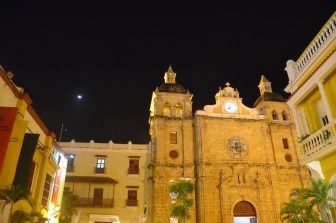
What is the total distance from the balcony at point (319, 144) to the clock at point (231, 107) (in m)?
23.7

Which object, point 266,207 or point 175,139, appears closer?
point 266,207

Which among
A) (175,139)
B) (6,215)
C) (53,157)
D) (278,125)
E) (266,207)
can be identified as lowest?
(6,215)

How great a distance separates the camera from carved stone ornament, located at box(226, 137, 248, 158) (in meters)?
34.0

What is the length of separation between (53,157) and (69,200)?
8283mm

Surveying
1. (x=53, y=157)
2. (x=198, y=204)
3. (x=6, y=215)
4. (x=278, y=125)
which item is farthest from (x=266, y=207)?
(x=6, y=215)

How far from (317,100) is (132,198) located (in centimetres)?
2470

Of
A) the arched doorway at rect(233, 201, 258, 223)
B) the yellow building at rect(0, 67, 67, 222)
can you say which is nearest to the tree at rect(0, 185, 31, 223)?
the yellow building at rect(0, 67, 67, 222)

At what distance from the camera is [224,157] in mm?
33625

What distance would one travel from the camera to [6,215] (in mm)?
14453

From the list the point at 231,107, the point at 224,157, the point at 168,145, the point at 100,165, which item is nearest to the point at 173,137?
the point at 168,145

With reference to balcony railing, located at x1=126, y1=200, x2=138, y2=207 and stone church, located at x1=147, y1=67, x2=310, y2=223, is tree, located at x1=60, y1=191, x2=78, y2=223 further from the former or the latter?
stone church, located at x1=147, y1=67, x2=310, y2=223

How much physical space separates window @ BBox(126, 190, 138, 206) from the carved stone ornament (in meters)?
11.6

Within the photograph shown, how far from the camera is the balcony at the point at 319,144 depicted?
11.1m

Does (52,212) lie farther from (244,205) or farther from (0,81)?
(244,205)
